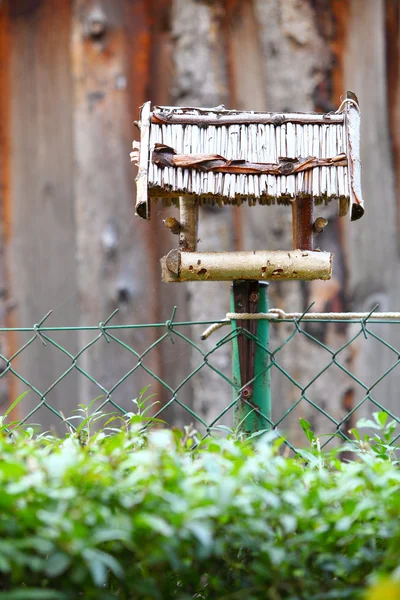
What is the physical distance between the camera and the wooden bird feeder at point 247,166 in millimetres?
855

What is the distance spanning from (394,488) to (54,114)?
1712 millimetres

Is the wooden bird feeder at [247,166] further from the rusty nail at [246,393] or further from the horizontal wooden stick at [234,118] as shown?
the rusty nail at [246,393]

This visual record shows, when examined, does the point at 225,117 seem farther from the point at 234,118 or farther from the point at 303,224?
the point at 303,224

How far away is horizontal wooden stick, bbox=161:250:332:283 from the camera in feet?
2.89

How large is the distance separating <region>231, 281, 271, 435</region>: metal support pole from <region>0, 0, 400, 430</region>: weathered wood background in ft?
3.01

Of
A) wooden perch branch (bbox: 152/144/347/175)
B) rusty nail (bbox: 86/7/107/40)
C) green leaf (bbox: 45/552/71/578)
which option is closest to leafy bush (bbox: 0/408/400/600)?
green leaf (bbox: 45/552/71/578)

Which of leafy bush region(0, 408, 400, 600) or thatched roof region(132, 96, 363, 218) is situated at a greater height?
thatched roof region(132, 96, 363, 218)

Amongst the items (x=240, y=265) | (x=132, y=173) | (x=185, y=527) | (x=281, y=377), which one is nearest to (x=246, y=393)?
(x=240, y=265)

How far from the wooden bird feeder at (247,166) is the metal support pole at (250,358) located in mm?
37

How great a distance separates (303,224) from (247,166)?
0.45 ft

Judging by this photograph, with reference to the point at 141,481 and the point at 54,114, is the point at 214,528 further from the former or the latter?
the point at 54,114

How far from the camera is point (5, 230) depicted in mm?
1977

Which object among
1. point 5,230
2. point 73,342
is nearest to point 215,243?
point 73,342

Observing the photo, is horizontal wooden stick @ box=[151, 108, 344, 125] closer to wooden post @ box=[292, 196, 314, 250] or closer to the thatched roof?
the thatched roof
